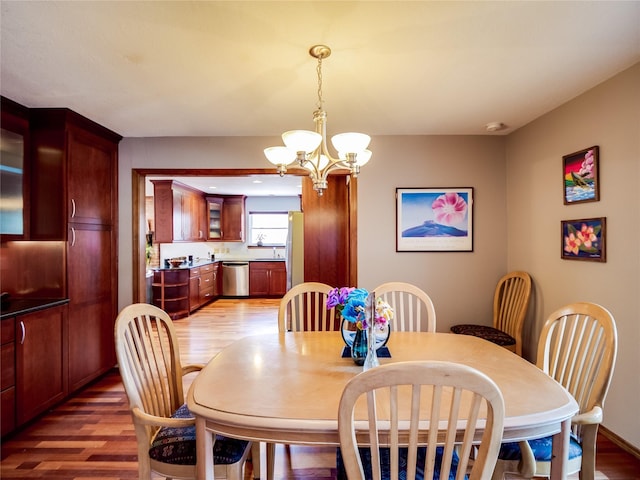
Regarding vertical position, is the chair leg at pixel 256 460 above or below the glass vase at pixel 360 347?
below

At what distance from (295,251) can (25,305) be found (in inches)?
101

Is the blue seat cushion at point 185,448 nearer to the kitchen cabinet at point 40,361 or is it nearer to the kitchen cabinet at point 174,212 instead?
the kitchen cabinet at point 40,361

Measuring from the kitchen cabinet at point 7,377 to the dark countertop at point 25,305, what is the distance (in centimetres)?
5

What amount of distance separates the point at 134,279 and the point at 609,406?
4.05 m

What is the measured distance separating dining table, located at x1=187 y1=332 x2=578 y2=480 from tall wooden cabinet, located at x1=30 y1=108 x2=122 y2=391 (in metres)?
1.98

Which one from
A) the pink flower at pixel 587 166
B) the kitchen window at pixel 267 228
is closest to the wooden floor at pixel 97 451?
the pink flower at pixel 587 166

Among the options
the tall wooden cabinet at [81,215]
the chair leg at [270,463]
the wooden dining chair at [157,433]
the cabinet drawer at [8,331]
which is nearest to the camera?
the wooden dining chair at [157,433]

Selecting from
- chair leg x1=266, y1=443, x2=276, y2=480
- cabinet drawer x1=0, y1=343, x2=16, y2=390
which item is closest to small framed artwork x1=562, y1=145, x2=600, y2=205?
chair leg x1=266, y1=443, x2=276, y2=480

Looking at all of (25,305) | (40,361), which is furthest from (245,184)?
(40,361)

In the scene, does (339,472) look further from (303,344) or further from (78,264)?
(78,264)

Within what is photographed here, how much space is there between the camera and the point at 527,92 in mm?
2393

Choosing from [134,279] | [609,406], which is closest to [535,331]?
[609,406]

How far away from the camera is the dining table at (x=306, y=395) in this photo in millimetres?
1079

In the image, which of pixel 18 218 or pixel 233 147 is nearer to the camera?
pixel 18 218
